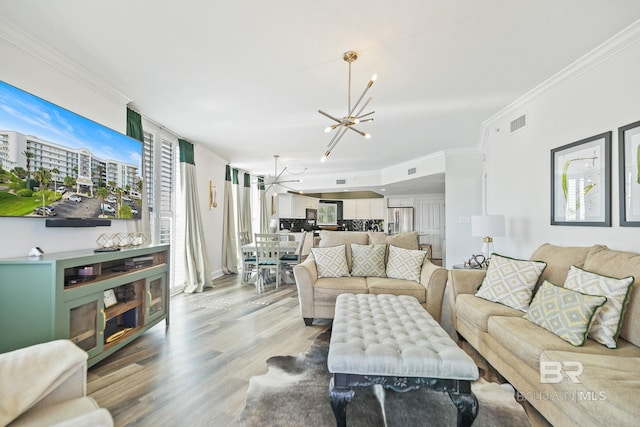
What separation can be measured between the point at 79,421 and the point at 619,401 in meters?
2.07

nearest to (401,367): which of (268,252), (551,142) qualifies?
(551,142)

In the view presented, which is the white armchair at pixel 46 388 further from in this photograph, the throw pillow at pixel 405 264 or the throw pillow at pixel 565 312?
the throw pillow at pixel 405 264

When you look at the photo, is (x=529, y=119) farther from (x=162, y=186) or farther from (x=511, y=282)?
(x=162, y=186)

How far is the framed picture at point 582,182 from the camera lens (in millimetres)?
2357

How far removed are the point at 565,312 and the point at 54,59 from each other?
4.31 m

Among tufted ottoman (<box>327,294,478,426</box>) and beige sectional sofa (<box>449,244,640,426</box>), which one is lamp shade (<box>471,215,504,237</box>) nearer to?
beige sectional sofa (<box>449,244,640,426</box>)

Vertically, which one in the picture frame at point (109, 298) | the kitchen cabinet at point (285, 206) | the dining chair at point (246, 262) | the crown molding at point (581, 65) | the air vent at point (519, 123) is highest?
the crown molding at point (581, 65)

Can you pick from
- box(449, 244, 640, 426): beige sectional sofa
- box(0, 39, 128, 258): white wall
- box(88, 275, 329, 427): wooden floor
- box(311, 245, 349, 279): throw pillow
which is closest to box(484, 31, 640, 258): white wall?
box(449, 244, 640, 426): beige sectional sofa

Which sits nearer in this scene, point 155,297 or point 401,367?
point 401,367

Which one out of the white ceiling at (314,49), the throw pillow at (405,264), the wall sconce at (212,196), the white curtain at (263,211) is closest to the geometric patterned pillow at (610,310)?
the throw pillow at (405,264)

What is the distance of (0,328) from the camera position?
1.82 metres

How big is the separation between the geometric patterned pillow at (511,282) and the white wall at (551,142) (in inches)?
26.2

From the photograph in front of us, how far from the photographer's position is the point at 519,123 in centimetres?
346

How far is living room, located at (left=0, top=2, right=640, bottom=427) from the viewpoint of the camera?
2.14 meters
